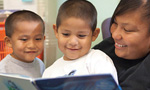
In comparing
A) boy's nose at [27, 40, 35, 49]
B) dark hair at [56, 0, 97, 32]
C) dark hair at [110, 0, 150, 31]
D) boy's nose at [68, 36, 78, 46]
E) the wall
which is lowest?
the wall

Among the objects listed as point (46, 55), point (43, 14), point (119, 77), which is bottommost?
point (46, 55)

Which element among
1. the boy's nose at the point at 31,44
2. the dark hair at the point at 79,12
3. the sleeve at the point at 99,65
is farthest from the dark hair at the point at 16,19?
the sleeve at the point at 99,65

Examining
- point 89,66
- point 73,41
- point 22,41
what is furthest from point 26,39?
point 89,66

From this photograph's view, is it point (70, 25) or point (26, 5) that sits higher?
point (70, 25)

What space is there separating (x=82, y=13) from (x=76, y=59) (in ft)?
0.92

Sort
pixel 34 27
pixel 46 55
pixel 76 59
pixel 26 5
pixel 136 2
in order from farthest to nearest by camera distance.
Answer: pixel 26 5 → pixel 46 55 → pixel 34 27 → pixel 76 59 → pixel 136 2

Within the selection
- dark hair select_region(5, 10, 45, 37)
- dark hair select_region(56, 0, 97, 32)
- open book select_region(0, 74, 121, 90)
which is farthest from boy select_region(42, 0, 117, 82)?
dark hair select_region(5, 10, 45, 37)

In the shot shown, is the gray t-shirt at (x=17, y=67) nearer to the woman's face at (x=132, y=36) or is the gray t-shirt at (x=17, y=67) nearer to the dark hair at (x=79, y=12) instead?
the dark hair at (x=79, y=12)

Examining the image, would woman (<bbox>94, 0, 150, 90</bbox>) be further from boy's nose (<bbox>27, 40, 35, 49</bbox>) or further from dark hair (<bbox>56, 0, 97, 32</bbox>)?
boy's nose (<bbox>27, 40, 35, 49</bbox>)

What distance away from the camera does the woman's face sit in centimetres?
95

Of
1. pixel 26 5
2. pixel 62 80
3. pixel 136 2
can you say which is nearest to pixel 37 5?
pixel 26 5

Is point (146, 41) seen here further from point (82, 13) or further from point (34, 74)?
point (34, 74)

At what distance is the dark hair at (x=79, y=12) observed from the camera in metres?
1.05

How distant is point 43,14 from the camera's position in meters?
3.03
